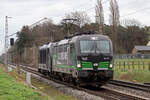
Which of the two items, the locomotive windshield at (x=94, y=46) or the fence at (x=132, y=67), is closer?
the locomotive windshield at (x=94, y=46)

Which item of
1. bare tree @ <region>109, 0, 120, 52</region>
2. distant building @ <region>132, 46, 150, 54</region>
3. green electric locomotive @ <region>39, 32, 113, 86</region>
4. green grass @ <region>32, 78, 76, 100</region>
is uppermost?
bare tree @ <region>109, 0, 120, 52</region>

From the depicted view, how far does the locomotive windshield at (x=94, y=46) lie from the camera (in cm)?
1741

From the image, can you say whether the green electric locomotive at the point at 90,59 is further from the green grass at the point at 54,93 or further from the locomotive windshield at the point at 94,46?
the green grass at the point at 54,93

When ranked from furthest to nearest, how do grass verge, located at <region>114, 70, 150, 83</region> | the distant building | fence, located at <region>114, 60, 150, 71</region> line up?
the distant building → fence, located at <region>114, 60, 150, 71</region> → grass verge, located at <region>114, 70, 150, 83</region>

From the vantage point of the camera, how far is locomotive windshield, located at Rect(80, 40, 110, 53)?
57.1 feet

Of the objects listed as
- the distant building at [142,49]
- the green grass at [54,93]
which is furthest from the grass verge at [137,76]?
the distant building at [142,49]

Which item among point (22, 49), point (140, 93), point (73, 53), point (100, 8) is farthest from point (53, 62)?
point (22, 49)

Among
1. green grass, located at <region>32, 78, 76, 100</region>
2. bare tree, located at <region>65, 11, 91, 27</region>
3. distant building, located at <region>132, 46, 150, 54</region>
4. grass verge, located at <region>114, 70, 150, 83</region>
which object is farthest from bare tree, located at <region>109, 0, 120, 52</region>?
distant building, located at <region>132, 46, 150, 54</region>

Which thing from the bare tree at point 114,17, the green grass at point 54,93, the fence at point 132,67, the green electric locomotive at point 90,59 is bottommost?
the green grass at point 54,93

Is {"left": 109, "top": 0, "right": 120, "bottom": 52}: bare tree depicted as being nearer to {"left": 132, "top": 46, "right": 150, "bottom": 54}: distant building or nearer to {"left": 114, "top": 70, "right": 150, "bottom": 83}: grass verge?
{"left": 114, "top": 70, "right": 150, "bottom": 83}: grass verge

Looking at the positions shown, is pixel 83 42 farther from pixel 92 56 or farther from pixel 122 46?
pixel 122 46

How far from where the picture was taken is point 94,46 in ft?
57.7

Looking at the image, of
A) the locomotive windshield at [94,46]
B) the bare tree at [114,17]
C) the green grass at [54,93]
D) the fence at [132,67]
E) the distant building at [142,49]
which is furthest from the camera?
the distant building at [142,49]

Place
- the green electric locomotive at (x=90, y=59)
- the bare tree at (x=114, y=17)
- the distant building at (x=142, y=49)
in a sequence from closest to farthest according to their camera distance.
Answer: the green electric locomotive at (x=90, y=59) < the bare tree at (x=114, y=17) < the distant building at (x=142, y=49)
